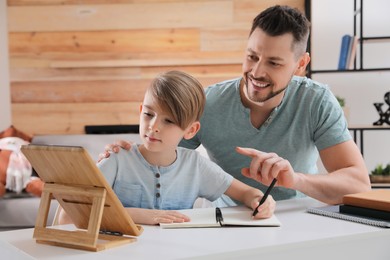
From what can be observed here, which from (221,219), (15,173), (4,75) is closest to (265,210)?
(221,219)

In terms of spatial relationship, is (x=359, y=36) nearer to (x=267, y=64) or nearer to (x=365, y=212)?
(x=267, y=64)

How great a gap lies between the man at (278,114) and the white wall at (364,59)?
2383 millimetres

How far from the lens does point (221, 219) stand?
1307 millimetres

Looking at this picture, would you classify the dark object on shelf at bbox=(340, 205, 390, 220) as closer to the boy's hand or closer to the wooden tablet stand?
the boy's hand

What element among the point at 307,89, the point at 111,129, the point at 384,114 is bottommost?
the point at 111,129

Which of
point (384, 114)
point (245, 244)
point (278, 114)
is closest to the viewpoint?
point (245, 244)

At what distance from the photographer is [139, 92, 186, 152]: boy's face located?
4.72ft

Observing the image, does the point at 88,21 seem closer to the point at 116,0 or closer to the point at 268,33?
the point at 116,0

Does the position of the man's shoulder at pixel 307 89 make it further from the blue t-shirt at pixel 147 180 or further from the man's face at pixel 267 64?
the blue t-shirt at pixel 147 180

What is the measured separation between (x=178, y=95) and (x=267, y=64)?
0.56 m

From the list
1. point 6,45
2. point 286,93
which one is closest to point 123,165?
point 286,93

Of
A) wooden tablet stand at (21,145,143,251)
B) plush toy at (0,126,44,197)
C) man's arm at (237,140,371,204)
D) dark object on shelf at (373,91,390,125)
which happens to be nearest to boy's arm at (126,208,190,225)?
wooden tablet stand at (21,145,143,251)

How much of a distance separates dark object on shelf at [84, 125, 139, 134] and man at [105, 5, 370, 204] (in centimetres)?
232

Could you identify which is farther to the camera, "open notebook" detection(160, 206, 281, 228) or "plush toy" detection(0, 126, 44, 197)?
"plush toy" detection(0, 126, 44, 197)
